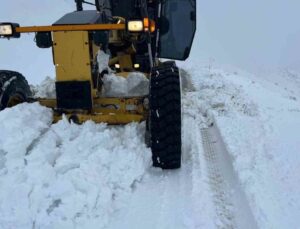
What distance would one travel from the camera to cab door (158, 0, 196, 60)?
24.2 feet

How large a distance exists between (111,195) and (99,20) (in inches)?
101

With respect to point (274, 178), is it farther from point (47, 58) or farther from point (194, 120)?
point (47, 58)

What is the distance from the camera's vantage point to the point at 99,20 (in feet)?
19.4

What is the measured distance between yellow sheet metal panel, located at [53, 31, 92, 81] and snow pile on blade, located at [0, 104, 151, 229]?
0.52 metres

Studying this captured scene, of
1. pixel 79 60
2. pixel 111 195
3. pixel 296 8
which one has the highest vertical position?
pixel 79 60

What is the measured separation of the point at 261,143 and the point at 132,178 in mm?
1915

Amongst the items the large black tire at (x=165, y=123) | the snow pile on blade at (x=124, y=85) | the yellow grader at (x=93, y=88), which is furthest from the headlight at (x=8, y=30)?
the large black tire at (x=165, y=123)

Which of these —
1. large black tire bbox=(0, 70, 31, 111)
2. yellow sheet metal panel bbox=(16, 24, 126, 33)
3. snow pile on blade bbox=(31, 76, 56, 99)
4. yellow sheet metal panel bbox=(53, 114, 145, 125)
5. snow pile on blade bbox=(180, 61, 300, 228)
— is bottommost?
snow pile on blade bbox=(180, 61, 300, 228)

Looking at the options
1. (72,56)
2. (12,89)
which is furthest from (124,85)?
(12,89)

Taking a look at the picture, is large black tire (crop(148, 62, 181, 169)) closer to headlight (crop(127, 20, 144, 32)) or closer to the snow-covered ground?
the snow-covered ground

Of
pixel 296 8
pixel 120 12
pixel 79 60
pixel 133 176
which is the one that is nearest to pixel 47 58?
pixel 120 12

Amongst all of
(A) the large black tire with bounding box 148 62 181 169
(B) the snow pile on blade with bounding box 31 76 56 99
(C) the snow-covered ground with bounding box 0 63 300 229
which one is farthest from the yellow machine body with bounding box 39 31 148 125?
(B) the snow pile on blade with bounding box 31 76 56 99

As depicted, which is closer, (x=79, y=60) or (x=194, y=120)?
(x=79, y=60)

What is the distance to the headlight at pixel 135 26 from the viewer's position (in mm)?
5277
